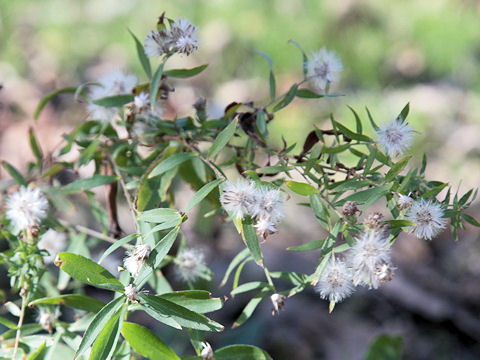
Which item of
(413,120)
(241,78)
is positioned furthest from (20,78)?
(413,120)

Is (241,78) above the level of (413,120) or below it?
above

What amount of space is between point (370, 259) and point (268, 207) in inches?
4.3

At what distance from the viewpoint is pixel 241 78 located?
101 inches

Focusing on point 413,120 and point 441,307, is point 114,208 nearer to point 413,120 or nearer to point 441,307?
point 441,307

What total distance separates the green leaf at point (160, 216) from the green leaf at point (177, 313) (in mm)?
78

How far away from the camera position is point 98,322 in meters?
0.48

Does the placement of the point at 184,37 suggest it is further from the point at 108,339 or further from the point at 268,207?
the point at 108,339

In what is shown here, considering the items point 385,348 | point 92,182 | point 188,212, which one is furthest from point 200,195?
point 385,348

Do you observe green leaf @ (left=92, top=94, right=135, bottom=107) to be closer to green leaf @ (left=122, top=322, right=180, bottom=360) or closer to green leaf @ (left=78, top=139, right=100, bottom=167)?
green leaf @ (left=78, top=139, right=100, bottom=167)

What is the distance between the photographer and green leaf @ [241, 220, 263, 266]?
0.51 meters

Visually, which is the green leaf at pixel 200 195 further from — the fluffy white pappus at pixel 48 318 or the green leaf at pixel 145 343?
the fluffy white pappus at pixel 48 318

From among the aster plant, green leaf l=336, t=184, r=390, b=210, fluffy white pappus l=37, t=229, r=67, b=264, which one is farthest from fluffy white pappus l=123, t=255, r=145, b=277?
fluffy white pappus l=37, t=229, r=67, b=264

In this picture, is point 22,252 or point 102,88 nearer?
point 22,252

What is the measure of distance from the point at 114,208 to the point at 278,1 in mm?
2365
